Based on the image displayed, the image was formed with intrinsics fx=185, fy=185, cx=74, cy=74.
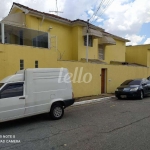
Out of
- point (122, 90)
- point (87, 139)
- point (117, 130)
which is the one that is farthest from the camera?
point (122, 90)

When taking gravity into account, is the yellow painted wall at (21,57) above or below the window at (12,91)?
above

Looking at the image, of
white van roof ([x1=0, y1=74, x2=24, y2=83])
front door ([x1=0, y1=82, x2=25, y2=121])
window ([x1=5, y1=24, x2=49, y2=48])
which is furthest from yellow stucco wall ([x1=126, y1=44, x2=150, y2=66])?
front door ([x1=0, y1=82, x2=25, y2=121])

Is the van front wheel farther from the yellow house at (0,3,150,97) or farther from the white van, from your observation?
the yellow house at (0,3,150,97)

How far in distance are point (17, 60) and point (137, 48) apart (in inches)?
805

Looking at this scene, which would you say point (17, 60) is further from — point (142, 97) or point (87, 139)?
point (142, 97)

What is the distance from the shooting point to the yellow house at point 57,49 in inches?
407

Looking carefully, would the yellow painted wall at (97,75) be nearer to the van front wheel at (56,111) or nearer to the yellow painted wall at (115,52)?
the yellow painted wall at (115,52)

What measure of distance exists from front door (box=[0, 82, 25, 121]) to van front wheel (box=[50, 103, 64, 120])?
50.1 inches

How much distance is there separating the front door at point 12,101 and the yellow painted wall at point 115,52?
15.8 meters

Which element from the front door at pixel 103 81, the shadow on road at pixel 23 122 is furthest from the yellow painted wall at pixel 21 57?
the front door at pixel 103 81

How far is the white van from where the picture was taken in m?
6.46

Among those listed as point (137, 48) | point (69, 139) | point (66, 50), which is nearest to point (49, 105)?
point (69, 139)

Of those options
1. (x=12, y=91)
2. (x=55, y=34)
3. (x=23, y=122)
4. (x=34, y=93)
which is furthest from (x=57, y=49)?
(x=12, y=91)

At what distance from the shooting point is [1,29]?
1015 centimetres
